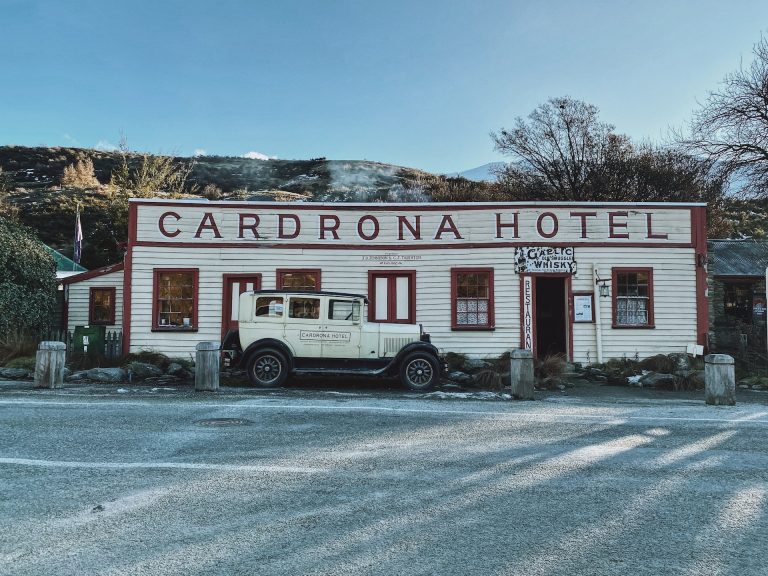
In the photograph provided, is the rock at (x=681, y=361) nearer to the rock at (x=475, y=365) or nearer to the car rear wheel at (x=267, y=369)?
the rock at (x=475, y=365)

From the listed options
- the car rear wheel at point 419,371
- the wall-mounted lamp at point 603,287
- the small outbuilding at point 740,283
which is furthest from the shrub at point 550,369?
the small outbuilding at point 740,283

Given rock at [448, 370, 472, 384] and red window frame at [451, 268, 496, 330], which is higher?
red window frame at [451, 268, 496, 330]

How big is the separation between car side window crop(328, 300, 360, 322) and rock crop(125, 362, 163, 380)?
484 centimetres

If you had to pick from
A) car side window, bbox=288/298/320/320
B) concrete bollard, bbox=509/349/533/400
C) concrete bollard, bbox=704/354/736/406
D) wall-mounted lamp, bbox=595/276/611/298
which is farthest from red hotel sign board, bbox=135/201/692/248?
concrete bollard, bbox=704/354/736/406

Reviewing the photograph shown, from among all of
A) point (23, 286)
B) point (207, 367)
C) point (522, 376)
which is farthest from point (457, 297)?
point (23, 286)

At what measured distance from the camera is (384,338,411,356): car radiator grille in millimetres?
12828

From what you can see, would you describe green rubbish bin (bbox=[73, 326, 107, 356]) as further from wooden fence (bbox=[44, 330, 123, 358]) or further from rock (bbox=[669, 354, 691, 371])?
rock (bbox=[669, 354, 691, 371])

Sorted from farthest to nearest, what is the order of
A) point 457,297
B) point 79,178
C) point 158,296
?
point 79,178 < point 457,297 < point 158,296

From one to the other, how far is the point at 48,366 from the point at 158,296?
194 inches

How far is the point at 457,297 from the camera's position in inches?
659

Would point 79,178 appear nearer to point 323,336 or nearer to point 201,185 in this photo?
point 201,185

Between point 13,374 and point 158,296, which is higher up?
point 158,296

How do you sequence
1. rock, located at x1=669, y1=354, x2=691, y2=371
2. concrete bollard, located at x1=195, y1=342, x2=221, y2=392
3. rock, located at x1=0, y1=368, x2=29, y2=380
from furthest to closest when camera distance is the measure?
rock, located at x1=669, y1=354, x2=691, y2=371 → rock, located at x1=0, y1=368, x2=29, y2=380 → concrete bollard, located at x1=195, y1=342, x2=221, y2=392

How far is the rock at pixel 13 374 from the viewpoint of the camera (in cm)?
1375
